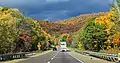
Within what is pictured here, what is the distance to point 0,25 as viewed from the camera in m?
45.9

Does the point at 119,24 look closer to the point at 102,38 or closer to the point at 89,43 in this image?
the point at 102,38

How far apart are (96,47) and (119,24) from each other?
33700 mm

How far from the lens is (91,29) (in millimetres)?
93000

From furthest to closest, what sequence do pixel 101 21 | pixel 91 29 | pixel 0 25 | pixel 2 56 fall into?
pixel 91 29 < pixel 101 21 < pixel 0 25 < pixel 2 56

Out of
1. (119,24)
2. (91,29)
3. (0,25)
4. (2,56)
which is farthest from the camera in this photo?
(91,29)

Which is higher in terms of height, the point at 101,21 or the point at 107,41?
the point at 101,21

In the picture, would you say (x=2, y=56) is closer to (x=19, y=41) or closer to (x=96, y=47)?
Result: (x=19, y=41)

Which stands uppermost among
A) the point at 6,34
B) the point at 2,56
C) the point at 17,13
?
the point at 17,13

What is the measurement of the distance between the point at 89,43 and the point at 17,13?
25.5 metres

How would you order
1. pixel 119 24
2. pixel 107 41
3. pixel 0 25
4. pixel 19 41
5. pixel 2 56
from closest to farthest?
pixel 2 56
pixel 0 25
pixel 119 24
pixel 19 41
pixel 107 41

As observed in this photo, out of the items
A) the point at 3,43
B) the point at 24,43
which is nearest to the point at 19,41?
the point at 24,43

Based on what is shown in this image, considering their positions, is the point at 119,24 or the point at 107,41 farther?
the point at 107,41

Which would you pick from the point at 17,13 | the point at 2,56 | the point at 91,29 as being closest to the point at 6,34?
the point at 2,56

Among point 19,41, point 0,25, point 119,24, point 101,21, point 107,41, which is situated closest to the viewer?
point 0,25
